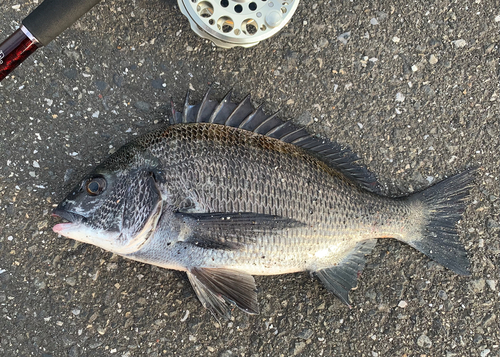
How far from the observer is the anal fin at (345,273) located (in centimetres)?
213

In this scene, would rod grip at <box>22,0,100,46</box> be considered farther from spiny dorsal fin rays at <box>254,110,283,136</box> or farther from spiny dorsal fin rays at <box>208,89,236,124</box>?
spiny dorsal fin rays at <box>254,110,283,136</box>

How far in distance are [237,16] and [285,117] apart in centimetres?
67

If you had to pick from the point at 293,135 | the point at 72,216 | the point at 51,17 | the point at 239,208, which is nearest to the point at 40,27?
the point at 51,17

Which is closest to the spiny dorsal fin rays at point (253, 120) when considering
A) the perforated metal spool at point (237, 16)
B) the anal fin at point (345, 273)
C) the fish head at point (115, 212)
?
the perforated metal spool at point (237, 16)

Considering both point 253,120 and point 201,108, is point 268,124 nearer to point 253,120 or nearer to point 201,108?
point 253,120

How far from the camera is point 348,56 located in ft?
7.97

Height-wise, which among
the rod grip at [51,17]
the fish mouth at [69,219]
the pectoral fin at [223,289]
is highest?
the rod grip at [51,17]

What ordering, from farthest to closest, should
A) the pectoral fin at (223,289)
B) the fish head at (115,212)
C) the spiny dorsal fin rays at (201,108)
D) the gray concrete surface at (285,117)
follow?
the gray concrete surface at (285,117) < the spiny dorsal fin rays at (201,108) < the pectoral fin at (223,289) < the fish head at (115,212)

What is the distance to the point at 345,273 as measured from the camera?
215cm

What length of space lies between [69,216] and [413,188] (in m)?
2.04

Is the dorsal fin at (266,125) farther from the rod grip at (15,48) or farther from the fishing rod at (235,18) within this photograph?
the rod grip at (15,48)

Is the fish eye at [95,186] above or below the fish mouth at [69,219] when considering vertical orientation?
above

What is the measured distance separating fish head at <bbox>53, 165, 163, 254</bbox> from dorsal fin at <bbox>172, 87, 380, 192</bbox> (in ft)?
1.57

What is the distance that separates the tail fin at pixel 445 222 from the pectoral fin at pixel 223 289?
3.33ft
